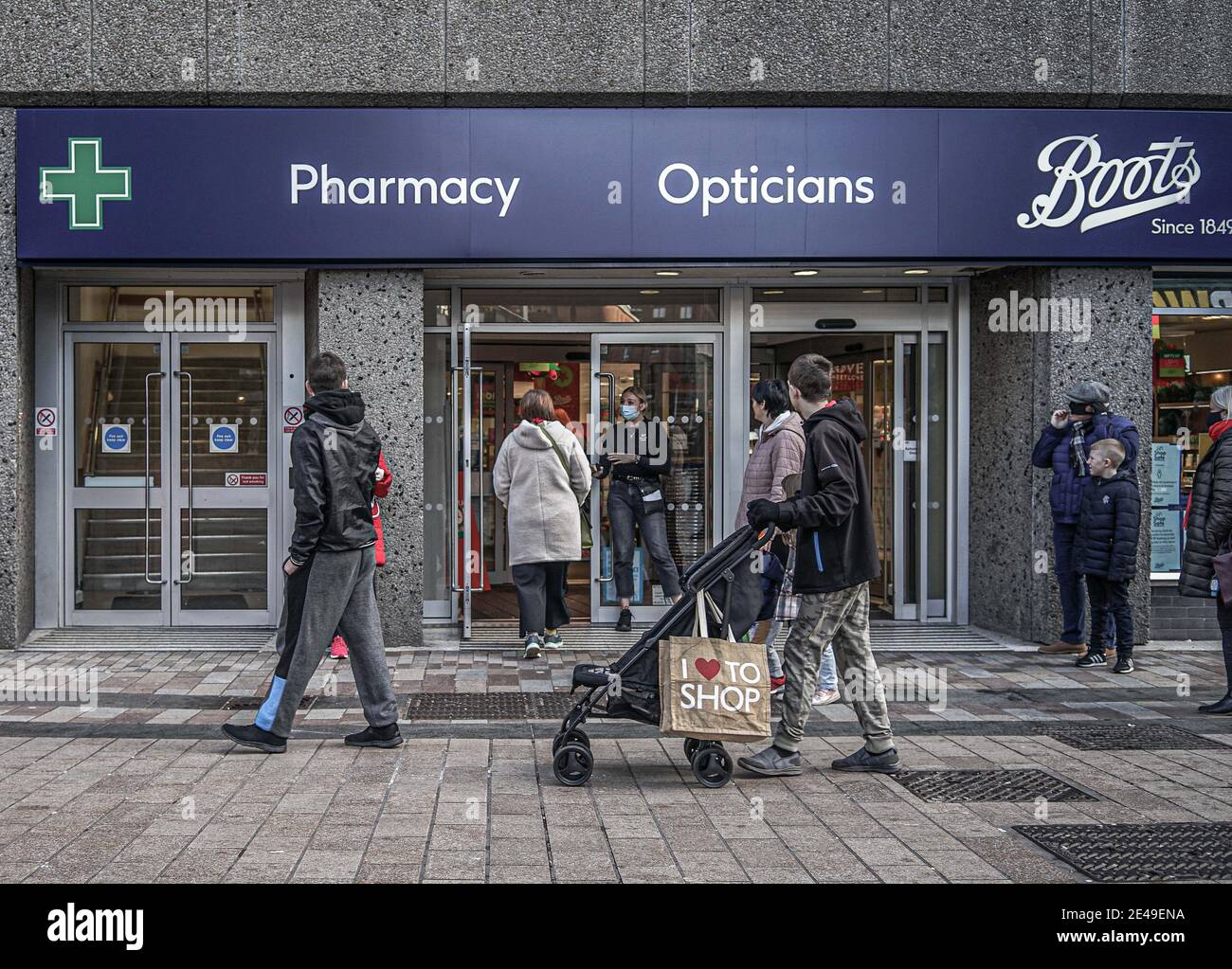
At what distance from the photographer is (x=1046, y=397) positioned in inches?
401

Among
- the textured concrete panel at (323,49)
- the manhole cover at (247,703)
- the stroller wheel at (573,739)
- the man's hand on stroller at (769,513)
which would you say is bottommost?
the manhole cover at (247,703)

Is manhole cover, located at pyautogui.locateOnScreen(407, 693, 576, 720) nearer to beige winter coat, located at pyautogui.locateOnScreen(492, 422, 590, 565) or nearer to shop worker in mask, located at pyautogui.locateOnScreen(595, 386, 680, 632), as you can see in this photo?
beige winter coat, located at pyautogui.locateOnScreen(492, 422, 590, 565)

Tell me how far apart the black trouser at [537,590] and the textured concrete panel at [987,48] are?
4.41 metres

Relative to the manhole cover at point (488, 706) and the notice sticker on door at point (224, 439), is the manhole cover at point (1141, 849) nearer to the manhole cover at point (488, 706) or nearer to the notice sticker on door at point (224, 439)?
the manhole cover at point (488, 706)

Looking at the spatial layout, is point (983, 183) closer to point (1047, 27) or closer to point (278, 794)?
point (1047, 27)

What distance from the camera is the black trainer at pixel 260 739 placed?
6.56 m

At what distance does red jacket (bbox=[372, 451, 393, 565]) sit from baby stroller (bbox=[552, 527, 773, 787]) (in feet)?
8.24

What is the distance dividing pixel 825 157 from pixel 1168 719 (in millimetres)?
4784

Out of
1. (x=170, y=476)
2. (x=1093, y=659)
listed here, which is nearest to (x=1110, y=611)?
(x=1093, y=659)

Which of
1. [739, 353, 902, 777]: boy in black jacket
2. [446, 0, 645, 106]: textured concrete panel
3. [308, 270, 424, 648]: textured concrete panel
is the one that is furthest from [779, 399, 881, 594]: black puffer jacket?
[446, 0, 645, 106]: textured concrete panel

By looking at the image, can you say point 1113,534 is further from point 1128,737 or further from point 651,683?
point 651,683

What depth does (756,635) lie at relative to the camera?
8008 mm

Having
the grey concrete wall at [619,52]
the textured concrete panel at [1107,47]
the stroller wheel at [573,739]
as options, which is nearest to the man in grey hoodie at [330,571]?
the stroller wheel at [573,739]

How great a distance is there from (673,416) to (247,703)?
14.4 feet
